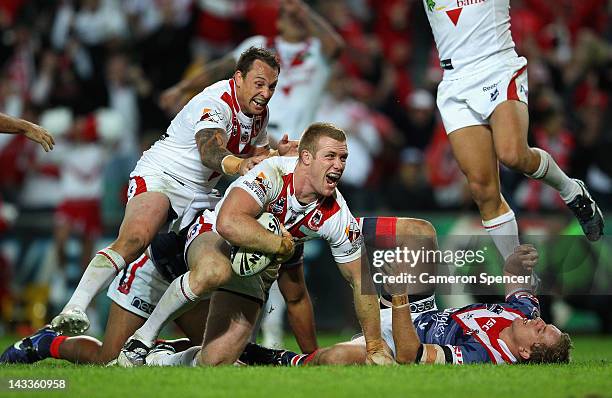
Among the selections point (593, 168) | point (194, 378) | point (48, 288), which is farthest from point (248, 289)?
point (593, 168)

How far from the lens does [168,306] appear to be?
7516mm

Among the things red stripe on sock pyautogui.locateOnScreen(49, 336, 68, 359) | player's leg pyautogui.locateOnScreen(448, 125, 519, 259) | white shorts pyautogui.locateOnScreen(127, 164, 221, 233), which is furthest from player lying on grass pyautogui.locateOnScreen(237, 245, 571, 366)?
red stripe on sock pyautogui.locateOnScreen(49, 336, 68, 359)

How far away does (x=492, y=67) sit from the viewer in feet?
27.1

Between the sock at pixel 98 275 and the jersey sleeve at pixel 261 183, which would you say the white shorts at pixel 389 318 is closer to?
the jersey sleeve at pixel 261 183

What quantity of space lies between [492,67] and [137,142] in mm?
7537

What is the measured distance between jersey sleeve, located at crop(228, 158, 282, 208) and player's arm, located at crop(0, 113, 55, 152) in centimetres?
153

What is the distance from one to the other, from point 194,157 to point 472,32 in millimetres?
2347

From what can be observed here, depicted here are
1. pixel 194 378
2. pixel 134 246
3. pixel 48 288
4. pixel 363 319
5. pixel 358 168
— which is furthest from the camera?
pixel 358 168

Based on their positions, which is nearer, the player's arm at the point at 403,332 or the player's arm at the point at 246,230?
the player's arm at the point at 246,230

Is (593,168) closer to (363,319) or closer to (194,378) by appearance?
(363,319)

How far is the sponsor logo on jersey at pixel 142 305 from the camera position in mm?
8438

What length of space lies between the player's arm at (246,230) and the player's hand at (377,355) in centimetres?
88

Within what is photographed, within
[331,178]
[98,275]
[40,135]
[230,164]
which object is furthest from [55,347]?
[331,178]

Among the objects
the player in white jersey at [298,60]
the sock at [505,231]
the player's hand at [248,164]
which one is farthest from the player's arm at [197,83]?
the sock at [505,231]
